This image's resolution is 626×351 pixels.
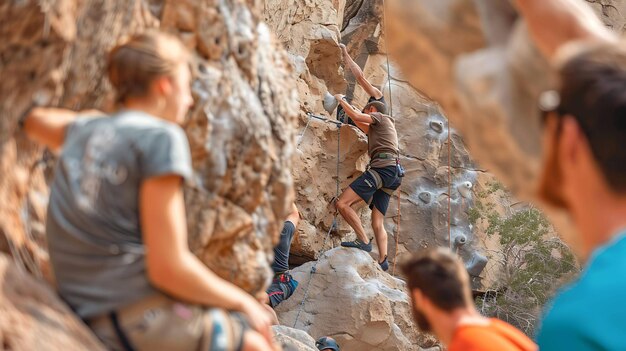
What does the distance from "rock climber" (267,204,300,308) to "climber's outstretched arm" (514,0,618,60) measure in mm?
5811

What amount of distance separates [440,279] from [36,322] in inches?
53.5

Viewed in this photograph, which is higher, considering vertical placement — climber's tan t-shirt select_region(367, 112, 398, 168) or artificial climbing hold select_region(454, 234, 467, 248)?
climber's tan t-shirt select_region(367, 112, 398, 168)

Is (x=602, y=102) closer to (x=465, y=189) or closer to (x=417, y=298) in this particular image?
(x=417, y=298)

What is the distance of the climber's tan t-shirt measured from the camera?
10070 millimetres

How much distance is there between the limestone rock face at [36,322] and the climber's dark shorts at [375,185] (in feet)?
26.1

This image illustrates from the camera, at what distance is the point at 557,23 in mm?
2150

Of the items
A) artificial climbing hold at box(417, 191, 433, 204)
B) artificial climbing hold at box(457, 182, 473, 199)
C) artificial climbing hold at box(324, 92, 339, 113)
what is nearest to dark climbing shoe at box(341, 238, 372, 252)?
artificial climbing hold at box(324, 92, 339, 113)

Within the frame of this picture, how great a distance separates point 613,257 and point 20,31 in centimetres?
197

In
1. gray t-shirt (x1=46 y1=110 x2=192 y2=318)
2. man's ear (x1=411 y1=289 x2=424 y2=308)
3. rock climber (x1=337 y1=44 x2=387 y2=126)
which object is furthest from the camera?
rock climber (x1=337 y1=44 x2=387 y2=126)

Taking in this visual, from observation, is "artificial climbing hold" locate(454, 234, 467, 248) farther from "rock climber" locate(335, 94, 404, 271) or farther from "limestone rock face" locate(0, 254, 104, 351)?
"limestone rock face" locate(0, 254, 104, 351)

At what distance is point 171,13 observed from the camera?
10.7 feet

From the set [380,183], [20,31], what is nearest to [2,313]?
[20,31]

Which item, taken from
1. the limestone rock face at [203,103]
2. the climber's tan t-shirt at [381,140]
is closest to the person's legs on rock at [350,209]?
the climber's tan t-shirt at [381,140]

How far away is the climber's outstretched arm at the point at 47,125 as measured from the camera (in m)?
2.40
